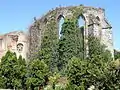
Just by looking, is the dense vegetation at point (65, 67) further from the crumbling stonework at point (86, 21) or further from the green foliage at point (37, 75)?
the crumbling stonework at point (86, 21)

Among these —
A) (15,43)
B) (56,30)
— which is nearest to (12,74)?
(56,30)

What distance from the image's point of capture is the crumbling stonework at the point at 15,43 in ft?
152

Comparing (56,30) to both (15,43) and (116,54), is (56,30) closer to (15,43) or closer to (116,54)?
(15,43)

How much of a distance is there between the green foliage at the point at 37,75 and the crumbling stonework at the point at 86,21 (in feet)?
27.7

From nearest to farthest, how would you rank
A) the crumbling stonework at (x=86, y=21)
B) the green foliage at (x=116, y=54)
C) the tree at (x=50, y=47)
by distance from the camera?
the tree at (x=50, y=47) < the crumbling stonework at (x=86, y=21) < the green foliage at (x=116, y=54)

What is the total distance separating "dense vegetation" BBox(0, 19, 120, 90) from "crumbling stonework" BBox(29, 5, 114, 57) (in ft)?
3.89

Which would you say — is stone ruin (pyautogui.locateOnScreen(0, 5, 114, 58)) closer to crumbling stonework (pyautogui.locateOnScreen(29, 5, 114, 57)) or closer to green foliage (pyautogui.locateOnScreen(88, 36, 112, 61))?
crumbling stonework (pyautogui.locateOnScreen(29, 5, 114, 57))

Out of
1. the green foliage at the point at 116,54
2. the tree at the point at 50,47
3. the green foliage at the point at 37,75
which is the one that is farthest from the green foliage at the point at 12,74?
the green foliage at the point at 116,54

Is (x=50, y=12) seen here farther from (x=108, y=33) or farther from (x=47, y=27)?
(x=108, y=33)

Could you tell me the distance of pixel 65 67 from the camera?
39.8m

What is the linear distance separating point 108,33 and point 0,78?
15775 mm

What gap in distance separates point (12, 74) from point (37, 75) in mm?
2720

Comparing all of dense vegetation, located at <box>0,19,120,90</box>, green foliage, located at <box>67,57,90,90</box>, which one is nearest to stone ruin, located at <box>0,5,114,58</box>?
dense vegetation, located at <box>0,19,120,90</box>

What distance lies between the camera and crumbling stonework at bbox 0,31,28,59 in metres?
46.2
